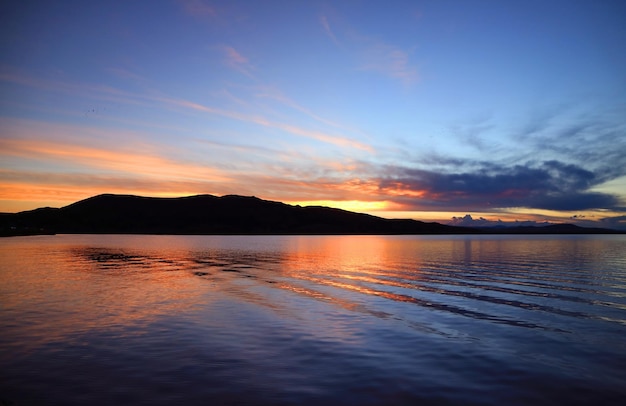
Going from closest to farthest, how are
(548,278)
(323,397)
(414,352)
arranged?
(323,397) → (414,352) → (548,278)

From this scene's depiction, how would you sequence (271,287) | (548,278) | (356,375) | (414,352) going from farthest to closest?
(548,278) → (271,287) → (414,352) → (356,375)

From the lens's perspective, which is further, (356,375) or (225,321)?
(225,321)

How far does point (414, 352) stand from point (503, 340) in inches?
174

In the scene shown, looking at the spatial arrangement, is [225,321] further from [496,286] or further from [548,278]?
[548,278]

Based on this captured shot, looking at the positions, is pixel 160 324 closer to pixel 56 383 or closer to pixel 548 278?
→ pixel 56 383

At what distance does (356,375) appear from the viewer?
1287cm

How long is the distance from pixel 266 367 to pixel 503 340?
995 cm

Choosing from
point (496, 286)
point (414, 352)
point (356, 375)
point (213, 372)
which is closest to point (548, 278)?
point (496, 286)

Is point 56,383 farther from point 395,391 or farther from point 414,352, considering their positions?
point 414,352

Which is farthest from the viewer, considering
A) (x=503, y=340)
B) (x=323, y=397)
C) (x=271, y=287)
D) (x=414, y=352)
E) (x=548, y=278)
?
(x=548, y=278)

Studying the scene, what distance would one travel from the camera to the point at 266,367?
44.4ft

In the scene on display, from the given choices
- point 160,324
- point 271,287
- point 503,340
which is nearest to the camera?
point 503,340

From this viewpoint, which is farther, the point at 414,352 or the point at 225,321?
the point at 225,321

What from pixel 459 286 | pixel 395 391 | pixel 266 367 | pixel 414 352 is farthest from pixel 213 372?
pixel 459 286
